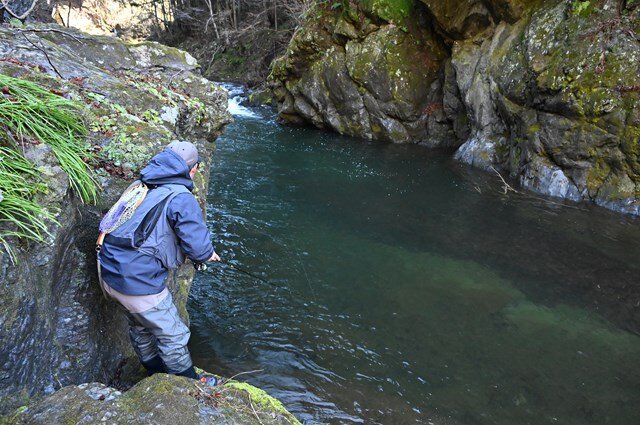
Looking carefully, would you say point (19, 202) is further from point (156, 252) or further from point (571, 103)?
point (571, 103)

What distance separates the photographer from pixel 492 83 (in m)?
12.8

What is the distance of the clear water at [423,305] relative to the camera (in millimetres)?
4859

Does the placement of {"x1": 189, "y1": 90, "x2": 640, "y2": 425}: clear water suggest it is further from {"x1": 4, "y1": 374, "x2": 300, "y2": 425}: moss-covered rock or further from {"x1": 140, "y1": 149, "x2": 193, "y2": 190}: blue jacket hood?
{"x1": 140, "y1": 149, "x2": 193, "y2": 190}: blue jacket hood

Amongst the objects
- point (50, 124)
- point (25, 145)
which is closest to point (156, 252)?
point (25, 145)

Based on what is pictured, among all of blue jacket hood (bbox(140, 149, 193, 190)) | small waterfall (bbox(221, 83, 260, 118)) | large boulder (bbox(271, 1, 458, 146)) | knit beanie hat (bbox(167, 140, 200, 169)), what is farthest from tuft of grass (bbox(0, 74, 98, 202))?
small waterfall (bbox(221, 83, 260, 118))

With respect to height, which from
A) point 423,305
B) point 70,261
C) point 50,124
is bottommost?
point 423,305

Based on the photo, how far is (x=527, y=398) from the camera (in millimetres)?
4855

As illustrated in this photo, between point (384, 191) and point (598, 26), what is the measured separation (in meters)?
6.34

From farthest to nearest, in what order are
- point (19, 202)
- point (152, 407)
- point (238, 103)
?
point (238, 103)
point (19, 202)
point (152, 407)

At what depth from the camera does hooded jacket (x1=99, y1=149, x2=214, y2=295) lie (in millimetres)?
3330

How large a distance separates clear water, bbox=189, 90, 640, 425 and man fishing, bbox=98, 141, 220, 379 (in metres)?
1.59

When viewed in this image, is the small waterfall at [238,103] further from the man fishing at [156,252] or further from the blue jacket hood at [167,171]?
the man fishing at [156,252]

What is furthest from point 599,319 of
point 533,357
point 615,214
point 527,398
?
point 615,214

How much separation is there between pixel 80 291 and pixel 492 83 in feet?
40.5
